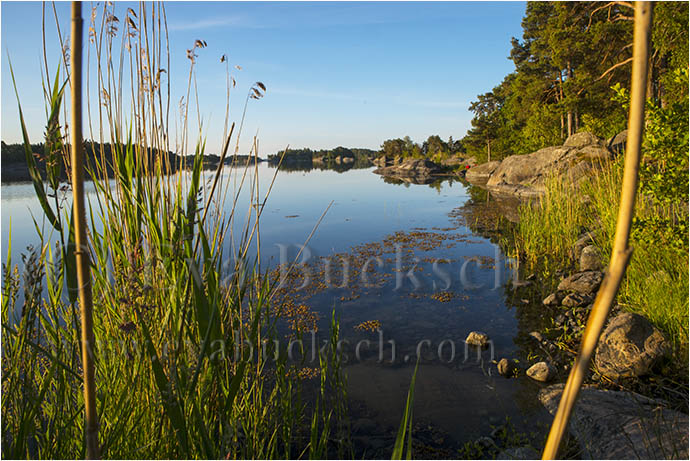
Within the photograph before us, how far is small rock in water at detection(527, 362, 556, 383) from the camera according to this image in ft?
10.9

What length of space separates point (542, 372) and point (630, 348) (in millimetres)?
670

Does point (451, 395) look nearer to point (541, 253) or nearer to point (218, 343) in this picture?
point (218, 343)

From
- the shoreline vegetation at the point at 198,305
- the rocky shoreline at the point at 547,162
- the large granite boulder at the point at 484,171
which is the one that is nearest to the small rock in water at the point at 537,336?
the shoreline vegetation at the point at 198,305

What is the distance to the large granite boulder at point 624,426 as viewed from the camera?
6.77ft

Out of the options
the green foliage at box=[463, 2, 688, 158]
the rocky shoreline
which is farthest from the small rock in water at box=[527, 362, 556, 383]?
the rocky shoreline

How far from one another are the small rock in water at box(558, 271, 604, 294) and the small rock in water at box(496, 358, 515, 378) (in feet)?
6.07

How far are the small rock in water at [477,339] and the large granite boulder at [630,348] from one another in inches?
36.9

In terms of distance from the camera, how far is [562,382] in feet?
10.7

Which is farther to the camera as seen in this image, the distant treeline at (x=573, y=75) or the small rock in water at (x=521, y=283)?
the distant treeline at (x=573, y=75)

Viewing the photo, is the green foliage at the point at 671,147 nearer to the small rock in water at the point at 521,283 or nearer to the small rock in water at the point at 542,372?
the small rock in water at the point at 542,372

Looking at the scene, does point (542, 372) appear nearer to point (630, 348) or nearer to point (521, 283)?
point (630, 348)

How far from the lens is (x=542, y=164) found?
1744cm

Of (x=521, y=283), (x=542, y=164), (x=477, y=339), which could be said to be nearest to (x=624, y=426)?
(x=477, y=339)

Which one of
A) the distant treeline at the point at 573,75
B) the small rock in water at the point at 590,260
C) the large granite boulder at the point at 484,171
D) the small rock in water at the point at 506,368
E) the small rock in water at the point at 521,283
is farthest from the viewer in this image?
the large granite boulder at the point at 484,171
